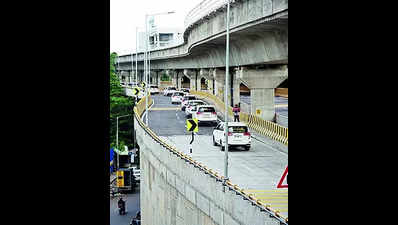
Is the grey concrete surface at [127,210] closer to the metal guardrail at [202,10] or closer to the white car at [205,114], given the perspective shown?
the white car at [205,114]

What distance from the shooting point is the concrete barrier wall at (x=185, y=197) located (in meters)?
17.0

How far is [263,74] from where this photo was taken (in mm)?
41656

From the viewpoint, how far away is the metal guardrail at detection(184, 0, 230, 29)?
35416 millimetres

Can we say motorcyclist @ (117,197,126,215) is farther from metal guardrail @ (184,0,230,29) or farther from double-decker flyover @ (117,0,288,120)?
metal guardrail @ (184,0,230,29)

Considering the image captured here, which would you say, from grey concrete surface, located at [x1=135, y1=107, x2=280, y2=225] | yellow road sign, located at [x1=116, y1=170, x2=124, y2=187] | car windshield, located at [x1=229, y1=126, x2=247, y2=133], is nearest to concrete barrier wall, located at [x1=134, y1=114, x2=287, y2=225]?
grey concrete surface, located at [x1=135, y1=107, x2=280, y2=225]

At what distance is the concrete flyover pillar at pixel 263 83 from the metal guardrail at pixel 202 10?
466 cm

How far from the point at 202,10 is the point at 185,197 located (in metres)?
18.9

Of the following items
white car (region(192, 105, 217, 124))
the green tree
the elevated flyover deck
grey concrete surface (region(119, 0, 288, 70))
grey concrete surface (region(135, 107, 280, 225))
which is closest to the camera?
grey concrete surface (region(135, 107, 280, 225))

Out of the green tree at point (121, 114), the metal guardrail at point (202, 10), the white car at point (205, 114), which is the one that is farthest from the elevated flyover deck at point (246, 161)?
the green tree at point (121, 114)

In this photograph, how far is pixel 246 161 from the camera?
94.6 ft

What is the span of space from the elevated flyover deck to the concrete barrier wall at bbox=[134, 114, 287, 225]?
4.59ft

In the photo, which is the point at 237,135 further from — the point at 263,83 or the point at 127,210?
the point at 127,210
